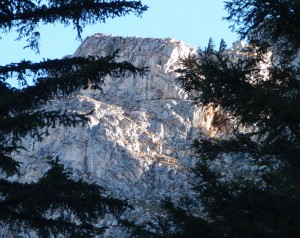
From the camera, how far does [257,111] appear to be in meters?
6.00

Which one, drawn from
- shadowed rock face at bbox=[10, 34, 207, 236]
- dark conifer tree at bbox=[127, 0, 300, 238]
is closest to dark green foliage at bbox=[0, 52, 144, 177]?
dark conifer tree at bbox=[127, 0, 300, 238]

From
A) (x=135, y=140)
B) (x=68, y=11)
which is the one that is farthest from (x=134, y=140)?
(x=68, y=11)

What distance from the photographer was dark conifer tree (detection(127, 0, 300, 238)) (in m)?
6.02

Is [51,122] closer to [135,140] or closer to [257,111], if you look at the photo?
[257,111]

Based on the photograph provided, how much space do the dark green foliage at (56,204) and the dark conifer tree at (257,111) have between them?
4.65ft

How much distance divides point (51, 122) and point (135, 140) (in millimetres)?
52742

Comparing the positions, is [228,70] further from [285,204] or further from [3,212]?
[3,212]

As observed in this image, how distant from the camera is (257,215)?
6.72 meters

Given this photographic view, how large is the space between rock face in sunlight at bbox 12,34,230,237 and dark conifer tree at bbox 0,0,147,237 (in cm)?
3619

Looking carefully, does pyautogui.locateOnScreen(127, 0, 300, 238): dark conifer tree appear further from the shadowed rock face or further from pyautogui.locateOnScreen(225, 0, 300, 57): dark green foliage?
the shadowed rock face

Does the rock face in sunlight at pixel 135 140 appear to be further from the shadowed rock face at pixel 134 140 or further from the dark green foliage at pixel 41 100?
the dark green foliage at pixel 41 100

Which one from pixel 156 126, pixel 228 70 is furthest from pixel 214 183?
pixel 156 126

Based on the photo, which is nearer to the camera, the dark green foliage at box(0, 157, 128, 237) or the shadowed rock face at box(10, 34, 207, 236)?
the dark green foliage at box(0, 157, 128, 237)

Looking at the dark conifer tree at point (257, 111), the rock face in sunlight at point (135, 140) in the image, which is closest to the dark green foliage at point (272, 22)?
the dark conifer tree at point (257, 111)
